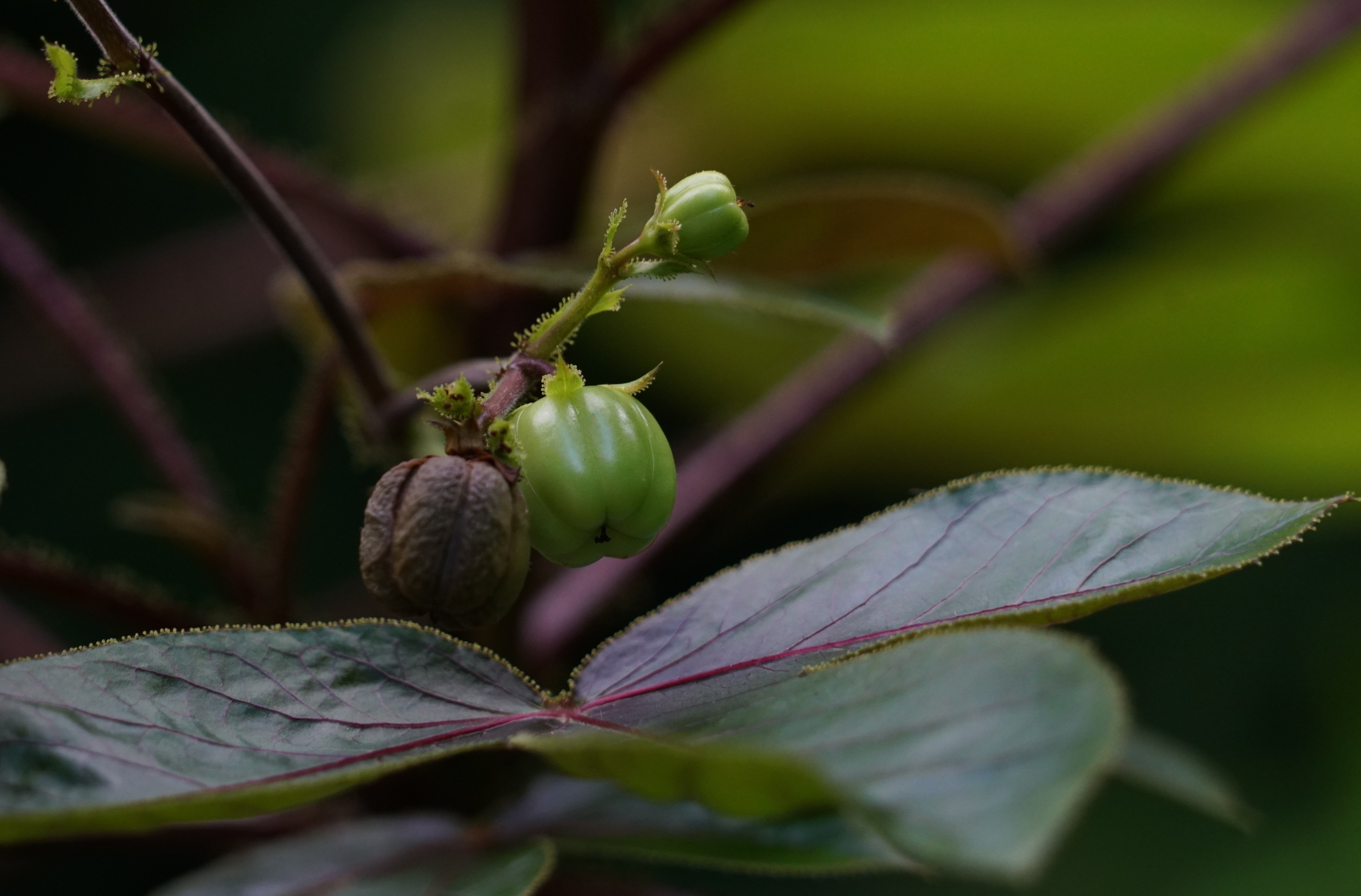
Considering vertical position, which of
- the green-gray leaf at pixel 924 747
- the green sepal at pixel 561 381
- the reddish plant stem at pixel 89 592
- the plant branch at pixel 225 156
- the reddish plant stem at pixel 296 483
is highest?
the reddish plant stem at pixel 296 483

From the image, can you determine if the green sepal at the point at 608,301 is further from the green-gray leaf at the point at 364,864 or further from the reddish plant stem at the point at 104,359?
the reddish plant stem at the point at 104,359

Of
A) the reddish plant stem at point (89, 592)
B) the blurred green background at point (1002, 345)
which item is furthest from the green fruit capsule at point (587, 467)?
the blurred green background at point (1002, 345)

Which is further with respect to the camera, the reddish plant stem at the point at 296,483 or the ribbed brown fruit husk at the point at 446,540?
the reddish plant stem at the point at 296,483

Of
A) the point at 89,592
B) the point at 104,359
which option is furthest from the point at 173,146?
the point at 89,592

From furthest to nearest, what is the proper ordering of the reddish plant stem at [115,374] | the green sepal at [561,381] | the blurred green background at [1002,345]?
the blurred green background at [1002,345]
the reddish plant stem at [115,374]
the green sepal at [561,381]

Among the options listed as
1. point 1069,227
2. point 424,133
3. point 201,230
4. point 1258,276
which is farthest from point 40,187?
point 1258,276

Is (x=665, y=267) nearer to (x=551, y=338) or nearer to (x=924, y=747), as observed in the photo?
(x=551, y=338)

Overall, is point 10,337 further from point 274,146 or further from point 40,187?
point 274,146

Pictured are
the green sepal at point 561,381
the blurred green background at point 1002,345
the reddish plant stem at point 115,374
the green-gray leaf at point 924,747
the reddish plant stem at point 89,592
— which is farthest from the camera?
the blurred green background at point 1002,345
